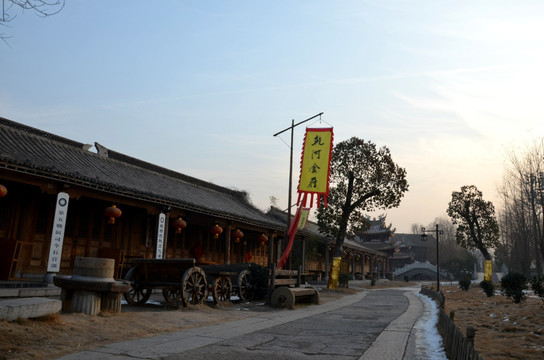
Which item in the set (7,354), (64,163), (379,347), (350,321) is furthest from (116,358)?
(64,163)

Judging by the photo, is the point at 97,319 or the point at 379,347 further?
the point at 97,319

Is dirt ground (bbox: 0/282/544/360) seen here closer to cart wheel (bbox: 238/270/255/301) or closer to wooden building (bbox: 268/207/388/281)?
cart wheel (bbox: 238/270/255/301)

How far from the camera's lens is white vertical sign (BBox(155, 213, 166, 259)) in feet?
47.2

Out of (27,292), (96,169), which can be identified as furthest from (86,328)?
(96,169)

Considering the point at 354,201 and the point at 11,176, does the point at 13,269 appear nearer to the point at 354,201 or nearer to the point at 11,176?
Answer: the point at 11,176

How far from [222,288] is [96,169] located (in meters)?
6.79

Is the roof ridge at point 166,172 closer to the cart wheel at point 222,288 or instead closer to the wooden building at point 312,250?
the wooden building at point 312,250

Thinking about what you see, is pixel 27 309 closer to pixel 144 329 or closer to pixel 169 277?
pixel 144 329

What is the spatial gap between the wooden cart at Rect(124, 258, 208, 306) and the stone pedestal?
1.97 meters

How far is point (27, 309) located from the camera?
20.0 feet

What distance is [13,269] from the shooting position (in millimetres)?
11234

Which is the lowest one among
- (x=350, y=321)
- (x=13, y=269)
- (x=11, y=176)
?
(x=350, y=321)

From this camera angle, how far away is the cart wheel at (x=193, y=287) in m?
9.95

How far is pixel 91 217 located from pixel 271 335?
956 cm
